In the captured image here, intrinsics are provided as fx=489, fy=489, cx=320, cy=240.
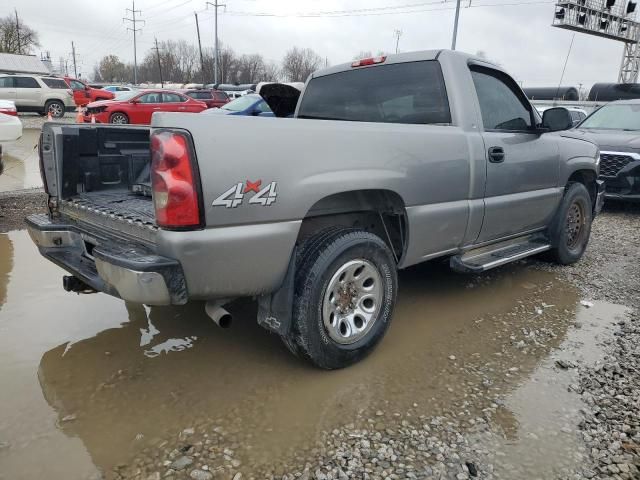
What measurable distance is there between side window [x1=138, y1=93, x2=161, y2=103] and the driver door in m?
16.9

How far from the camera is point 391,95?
12.4ft

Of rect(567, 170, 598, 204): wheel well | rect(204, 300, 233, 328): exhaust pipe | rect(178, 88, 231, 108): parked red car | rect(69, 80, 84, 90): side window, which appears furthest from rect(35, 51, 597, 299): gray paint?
rect(69, 80, 84, 90): side window

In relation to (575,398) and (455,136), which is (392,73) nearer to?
(455,136)

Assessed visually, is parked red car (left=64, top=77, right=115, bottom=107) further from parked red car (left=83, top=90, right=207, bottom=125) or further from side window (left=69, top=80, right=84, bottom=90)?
parked red car (left=83, top=90, right=207, bottom=125)

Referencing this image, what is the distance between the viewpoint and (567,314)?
13.2 ft

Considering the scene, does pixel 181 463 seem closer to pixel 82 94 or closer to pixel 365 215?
pixel 365 215

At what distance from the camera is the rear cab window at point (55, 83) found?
2237 cm

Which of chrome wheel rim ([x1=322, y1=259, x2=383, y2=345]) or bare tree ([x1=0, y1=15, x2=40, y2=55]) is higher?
bare tree ([x1=0, y1=15, x2=40, y2=55])

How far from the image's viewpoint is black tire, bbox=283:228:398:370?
2693mm

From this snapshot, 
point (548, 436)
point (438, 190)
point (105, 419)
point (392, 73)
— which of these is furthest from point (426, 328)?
point (105, 419)

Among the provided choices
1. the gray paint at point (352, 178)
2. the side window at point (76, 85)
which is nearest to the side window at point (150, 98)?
the side window at point (76, 85)

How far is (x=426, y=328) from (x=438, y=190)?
1.06 metres

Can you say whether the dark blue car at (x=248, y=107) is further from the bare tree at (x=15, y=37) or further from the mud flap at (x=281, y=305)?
the bare tree at (x=15, y=37)

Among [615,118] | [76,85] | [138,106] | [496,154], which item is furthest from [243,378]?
[76,85]
